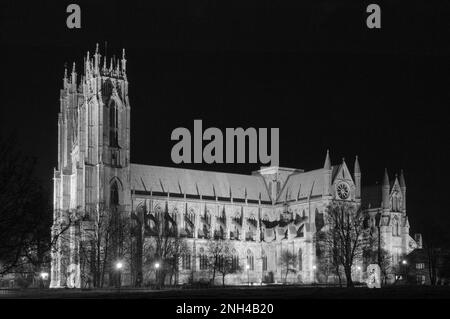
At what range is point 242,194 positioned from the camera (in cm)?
16288

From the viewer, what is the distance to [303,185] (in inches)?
6388

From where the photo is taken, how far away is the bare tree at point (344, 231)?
365 ft

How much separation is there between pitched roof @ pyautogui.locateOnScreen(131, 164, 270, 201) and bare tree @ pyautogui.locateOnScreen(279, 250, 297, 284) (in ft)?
49.6

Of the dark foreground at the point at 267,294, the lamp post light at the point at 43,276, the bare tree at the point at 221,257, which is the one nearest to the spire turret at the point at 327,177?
the bare tree at the point at 221,257

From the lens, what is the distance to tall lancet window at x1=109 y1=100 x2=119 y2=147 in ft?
452

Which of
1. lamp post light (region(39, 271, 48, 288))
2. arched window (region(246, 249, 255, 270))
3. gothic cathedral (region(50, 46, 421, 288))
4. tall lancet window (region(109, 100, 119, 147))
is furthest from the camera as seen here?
arched window (region(246, 249, 255, 270))

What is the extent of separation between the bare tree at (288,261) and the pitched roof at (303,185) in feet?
39.4

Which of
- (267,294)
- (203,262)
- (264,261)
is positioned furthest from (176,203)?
(267,294)

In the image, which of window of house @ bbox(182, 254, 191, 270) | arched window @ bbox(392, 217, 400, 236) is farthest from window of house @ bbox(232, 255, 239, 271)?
arched window @ bbox(392, 217, 400, 236)

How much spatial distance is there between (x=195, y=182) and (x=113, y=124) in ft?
77.8

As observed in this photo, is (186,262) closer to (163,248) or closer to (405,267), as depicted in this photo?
(163,248)

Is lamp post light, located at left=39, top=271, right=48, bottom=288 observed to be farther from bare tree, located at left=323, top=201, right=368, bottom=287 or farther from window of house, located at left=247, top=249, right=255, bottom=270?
bare tree, located at left=323, top=201, right=368, bottom=287
